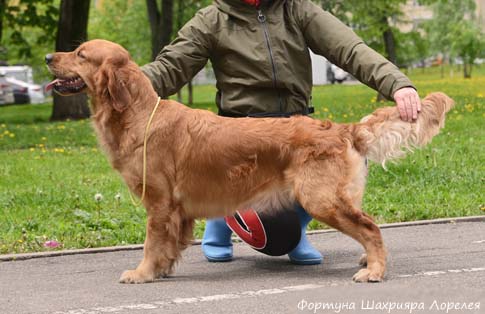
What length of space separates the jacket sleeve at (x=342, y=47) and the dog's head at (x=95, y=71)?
1503mm

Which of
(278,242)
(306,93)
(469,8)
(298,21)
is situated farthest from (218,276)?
(469,8)

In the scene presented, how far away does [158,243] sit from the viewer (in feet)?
19.4

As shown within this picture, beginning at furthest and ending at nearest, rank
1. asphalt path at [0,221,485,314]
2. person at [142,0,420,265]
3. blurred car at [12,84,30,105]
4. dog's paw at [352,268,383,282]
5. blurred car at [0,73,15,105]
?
blurred car at [12,84,30,105] → blurred car at [0,73,15,105] → person at [142,0,420,265] → dog's paw at [352,268,383,282] → asphalt path at [0,221,485,314]

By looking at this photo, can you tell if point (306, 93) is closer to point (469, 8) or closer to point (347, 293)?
point (347, 293)

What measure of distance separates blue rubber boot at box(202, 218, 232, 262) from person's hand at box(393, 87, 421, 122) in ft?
5.60

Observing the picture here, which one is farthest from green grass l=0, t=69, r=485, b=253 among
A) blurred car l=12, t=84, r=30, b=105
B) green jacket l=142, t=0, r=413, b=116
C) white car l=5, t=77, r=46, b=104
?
white car l=5, t=77, r=46, b=104

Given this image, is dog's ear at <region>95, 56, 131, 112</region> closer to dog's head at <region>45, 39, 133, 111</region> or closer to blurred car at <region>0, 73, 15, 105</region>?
dog's head at <region>45, 39, 133, 111</region>

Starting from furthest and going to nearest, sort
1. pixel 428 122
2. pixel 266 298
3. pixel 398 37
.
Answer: pixel 398 37, pixel 428 122, pixel 266 298

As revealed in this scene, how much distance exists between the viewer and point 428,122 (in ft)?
19.1

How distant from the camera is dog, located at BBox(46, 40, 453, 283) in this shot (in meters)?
5.72

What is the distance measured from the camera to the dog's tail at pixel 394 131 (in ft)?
18.9

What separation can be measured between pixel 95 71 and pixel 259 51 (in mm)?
1277

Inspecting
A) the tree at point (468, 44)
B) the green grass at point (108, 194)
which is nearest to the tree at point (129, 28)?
the tree at point (468, 44)

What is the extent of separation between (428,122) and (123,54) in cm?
205
